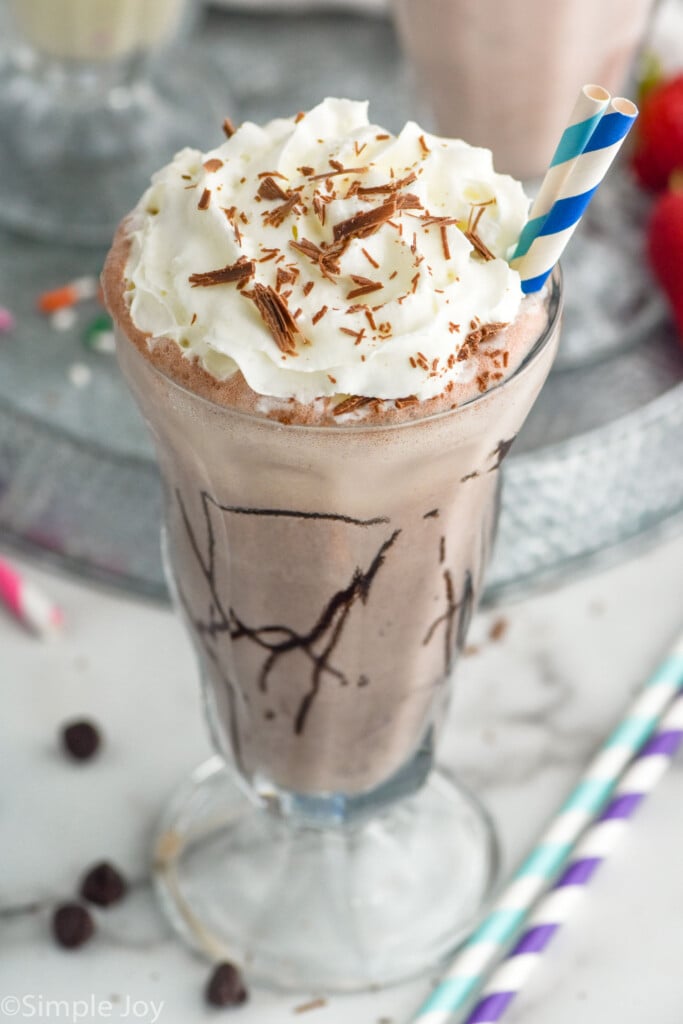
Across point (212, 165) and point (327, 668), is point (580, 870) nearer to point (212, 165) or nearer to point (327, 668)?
point (327, 668)

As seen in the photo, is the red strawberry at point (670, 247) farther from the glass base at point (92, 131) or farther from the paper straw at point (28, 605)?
the paper straw at point (28, 605)

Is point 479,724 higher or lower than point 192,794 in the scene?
higher

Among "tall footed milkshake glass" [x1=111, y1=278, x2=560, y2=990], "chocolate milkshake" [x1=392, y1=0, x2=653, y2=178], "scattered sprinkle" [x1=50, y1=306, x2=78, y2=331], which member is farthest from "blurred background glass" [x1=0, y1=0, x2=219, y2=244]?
"tall footed milkshake glass" [x1=111, y1=278, x2=560, y2=990]

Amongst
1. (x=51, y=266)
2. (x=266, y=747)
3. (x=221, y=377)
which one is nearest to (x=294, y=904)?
(x=266, y=747)

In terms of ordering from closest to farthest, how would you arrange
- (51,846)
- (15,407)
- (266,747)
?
1. (266,747)
2. (51,846)
3. (15,407)

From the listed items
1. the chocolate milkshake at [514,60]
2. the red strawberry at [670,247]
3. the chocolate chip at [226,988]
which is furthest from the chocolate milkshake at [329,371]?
the red strawberry at [670,247]

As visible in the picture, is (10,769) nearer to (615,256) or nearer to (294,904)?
(294,904)
